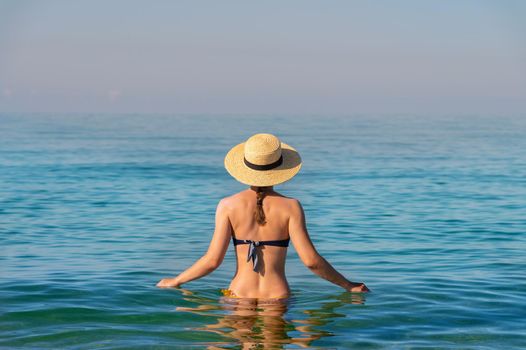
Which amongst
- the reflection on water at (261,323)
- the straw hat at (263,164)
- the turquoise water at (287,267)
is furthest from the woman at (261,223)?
the turquoise water at (287,267)

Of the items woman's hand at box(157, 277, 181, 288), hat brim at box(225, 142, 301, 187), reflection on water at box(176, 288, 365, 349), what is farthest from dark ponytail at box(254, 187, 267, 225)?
woman's hand at box(157, 277, 181, 288)

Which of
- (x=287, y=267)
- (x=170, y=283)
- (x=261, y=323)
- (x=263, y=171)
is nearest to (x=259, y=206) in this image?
(x=263, y=171)

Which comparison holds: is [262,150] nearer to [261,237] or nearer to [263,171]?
[263,171]

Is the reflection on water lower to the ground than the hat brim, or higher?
lower

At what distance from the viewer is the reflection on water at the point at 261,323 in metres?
6.71

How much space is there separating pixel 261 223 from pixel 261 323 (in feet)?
2.67

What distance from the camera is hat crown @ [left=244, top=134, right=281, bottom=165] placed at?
22.1 ft

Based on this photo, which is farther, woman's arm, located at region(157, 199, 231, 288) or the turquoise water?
the turquoise water

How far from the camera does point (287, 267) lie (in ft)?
35.3

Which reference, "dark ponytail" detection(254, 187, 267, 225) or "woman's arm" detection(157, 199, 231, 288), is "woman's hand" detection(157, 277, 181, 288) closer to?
"woman's arm" detection(157, 199, 231, 288)

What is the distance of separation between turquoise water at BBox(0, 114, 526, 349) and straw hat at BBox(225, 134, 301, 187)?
1.16 metres

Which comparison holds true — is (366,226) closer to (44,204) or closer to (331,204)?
(331,204)

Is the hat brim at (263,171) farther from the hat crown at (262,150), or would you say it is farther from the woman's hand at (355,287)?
the woman's hand at (355,287)

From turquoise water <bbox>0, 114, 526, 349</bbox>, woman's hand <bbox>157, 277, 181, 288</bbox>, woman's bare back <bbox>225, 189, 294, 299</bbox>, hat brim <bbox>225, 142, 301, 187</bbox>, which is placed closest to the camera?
hat brim <bbox>225, 142, 301, 187</bbox>
